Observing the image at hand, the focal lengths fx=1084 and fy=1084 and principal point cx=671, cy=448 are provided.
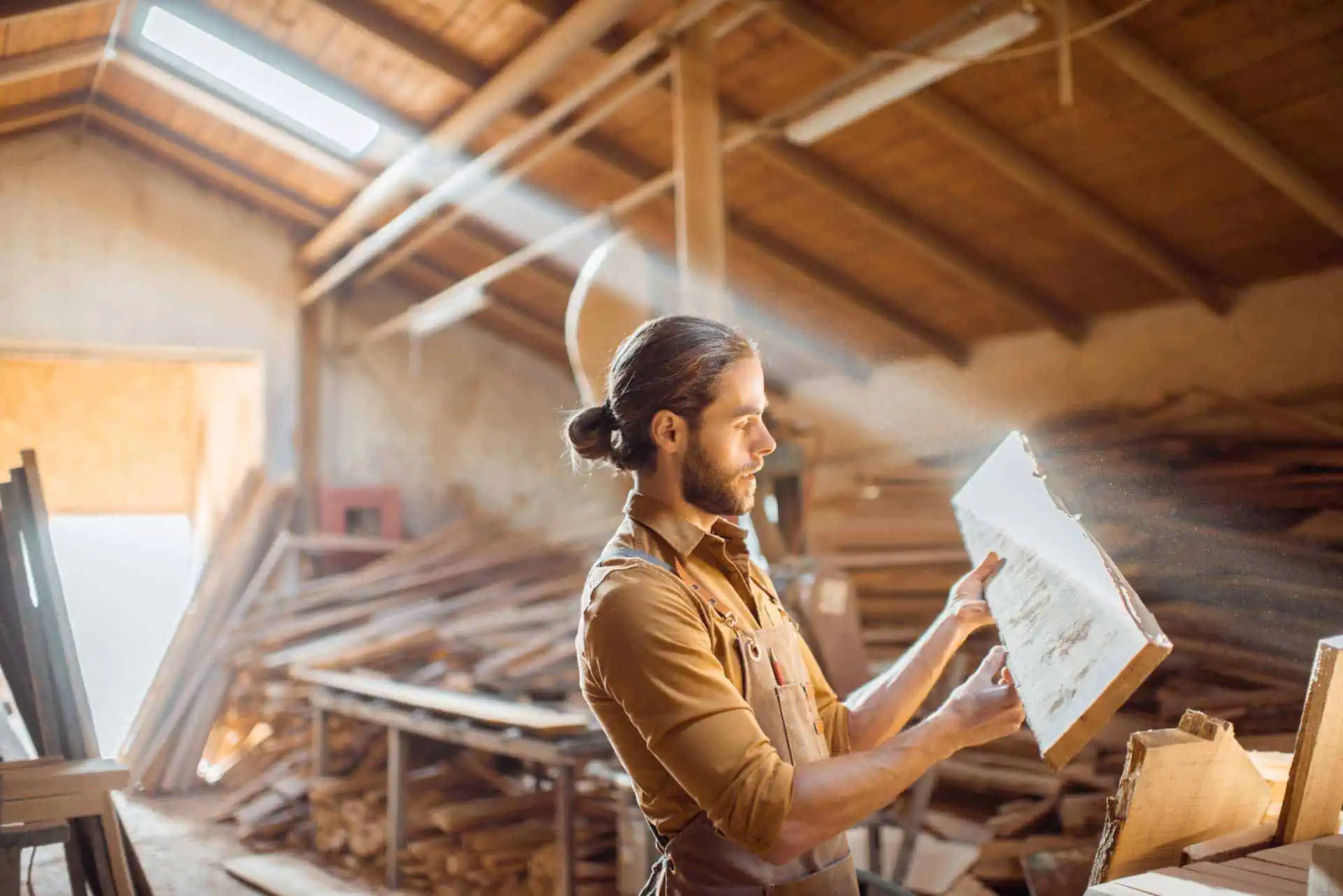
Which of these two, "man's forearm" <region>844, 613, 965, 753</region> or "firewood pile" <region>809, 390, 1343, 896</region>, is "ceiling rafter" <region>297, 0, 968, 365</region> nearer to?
"firewood pile" <region>809, 390, 1343, 896</region>

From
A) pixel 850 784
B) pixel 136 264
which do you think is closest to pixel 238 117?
pixel 136 264

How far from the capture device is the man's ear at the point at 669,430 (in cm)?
199

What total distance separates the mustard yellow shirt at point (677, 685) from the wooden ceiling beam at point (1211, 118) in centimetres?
424

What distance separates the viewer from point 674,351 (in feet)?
6.49

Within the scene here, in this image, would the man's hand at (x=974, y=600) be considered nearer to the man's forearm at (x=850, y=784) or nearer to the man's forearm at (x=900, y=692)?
the man's forearm at (x=900, y=692)

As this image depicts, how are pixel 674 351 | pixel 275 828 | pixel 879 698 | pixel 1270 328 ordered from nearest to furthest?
pixel 674 351 < pixel 879 698 < pixel 1270 328 < pixel 275 828

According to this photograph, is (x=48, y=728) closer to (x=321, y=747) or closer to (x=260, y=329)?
(x=321, y=747)

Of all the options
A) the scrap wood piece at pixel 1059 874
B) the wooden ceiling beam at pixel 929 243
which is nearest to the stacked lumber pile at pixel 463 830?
the scrap wood piece at pixel 1059 874

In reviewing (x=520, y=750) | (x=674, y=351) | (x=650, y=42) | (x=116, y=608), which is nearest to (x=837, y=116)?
(x=650, y=42)

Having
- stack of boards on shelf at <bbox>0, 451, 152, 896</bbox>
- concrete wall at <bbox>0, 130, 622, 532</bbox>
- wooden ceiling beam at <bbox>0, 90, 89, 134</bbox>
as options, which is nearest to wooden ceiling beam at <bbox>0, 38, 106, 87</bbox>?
wooden ceiling beam at <bbox>0, 90, 89, 134</bbox>

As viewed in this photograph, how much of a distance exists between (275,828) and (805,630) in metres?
5.01

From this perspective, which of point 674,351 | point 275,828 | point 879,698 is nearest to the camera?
point 674,351

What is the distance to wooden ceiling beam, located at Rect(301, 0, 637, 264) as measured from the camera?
5.86m

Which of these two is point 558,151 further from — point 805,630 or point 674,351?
point 674,351
